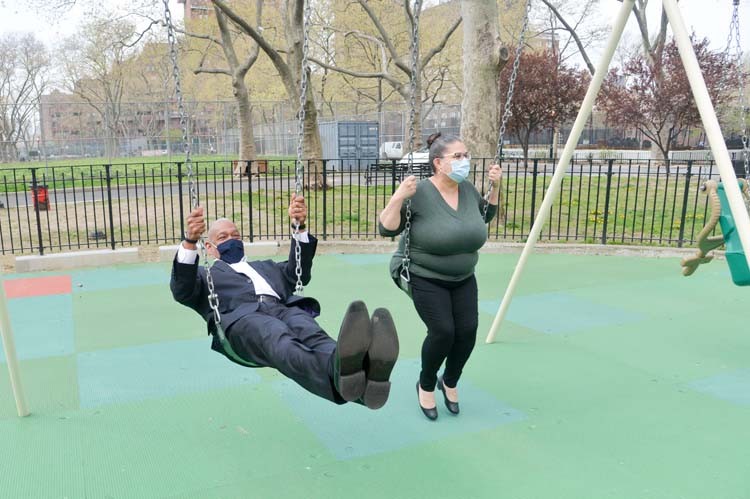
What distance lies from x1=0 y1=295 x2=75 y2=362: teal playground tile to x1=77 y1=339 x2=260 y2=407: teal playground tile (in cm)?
42

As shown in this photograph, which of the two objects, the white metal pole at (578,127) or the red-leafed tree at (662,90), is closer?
the white metal pole at (578,127)

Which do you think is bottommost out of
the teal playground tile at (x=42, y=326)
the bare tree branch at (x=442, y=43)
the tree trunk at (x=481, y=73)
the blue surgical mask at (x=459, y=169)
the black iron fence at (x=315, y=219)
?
the teal playground tile at (x=42, y=326)

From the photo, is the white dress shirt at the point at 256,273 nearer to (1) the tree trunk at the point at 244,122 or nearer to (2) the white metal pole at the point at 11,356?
(2) the white metal pole at the point at 11,356

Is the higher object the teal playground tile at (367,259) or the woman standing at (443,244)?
the woman standing at (443,244)

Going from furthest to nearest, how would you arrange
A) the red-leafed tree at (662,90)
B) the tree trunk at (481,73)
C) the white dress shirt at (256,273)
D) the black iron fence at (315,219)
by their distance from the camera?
the red-leafed tree at (662,90)
the tree trunk at (481,73)
the black iron fence at (315,219)
the white dress shirt at (256,273)

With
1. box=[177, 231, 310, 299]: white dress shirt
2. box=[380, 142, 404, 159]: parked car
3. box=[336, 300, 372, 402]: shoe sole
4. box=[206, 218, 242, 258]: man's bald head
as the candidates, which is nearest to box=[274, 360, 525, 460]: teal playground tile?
box=[177, 231, 310, 299]: white dress shirt

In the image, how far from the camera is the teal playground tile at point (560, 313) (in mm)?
5938

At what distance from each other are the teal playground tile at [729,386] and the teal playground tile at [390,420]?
1512 millimetres

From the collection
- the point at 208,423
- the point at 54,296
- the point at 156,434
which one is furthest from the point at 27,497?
the point at 54,296

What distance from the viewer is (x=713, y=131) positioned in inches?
133

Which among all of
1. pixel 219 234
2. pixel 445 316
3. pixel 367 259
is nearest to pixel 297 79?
pixel 367 259

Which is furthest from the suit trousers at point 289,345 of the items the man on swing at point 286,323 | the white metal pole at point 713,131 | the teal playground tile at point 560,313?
the teal playground tile at point 560,313

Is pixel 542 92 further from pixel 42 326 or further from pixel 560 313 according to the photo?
pixel 42 326

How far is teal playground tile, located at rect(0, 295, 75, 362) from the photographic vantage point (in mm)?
5305
